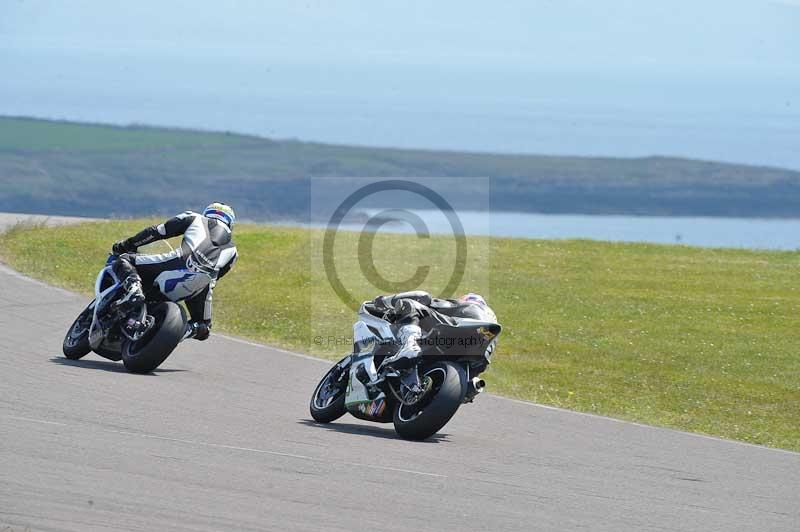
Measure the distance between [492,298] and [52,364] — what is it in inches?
512

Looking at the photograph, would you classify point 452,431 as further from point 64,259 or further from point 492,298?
point 64,259

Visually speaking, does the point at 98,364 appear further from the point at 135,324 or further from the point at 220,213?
the point at 220,213

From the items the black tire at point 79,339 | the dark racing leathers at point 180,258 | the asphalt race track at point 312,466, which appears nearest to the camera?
the asphalt race track at point 312,466

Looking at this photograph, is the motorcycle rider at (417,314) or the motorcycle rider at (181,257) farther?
the motorcycle rider at (181,257)

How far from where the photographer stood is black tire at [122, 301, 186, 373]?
12930 millimetres

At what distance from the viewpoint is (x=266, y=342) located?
60.5ft

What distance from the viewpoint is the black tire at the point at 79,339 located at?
44.5 ft

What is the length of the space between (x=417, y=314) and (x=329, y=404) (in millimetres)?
1379

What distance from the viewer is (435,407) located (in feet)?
34.3

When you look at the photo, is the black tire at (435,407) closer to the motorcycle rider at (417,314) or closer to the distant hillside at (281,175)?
the motorcycle rider at (417,314)

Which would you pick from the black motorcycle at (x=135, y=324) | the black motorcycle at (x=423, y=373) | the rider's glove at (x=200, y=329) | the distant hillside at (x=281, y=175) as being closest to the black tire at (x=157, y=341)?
the black motorcycle at (x=135, y=324)

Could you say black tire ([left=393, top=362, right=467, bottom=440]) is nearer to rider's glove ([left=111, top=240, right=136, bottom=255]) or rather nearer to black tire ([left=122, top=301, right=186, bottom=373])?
black tire ([left=122, top=301, right=186, bottom=373])

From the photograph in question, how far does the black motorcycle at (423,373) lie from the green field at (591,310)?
445 cm

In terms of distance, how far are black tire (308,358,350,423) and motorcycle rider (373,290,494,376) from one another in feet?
2.34
